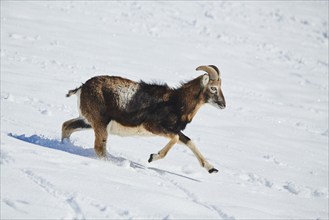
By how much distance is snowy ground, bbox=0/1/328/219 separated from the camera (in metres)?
7.86

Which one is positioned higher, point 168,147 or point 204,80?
point 204,80

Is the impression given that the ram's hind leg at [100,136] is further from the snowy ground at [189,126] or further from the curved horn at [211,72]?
the curved horn at [211,72]

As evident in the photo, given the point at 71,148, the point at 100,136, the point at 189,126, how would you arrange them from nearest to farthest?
the point at 100,136, the point at 71,148, the point at 189,126

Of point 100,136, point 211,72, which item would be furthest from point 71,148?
point 211,72

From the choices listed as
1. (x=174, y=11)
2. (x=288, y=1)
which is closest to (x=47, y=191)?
(x=174, y=11)

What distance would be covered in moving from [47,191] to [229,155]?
7.13m

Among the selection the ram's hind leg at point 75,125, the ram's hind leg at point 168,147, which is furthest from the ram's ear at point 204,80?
the ram's hind leg at point 75,125

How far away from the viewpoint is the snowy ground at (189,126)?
7855mm

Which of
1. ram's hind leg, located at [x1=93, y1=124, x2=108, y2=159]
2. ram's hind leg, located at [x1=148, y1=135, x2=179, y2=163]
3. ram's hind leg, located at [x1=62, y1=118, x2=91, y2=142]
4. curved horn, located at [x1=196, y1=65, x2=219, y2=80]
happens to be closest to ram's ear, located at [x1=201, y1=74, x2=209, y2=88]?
curved horn, located at [x1=196, y1=65, x2=219, y2=80]

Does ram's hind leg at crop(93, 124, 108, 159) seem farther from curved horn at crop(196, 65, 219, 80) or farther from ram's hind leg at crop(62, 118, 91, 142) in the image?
curved horn at crop(196, 65, 219, 80)

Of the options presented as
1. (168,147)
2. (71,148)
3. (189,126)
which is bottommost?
(189,126)

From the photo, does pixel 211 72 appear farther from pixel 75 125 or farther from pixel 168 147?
pixel 75 125

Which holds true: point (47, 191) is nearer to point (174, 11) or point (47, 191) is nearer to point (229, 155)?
point (229, 155)

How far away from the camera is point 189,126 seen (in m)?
16.0
